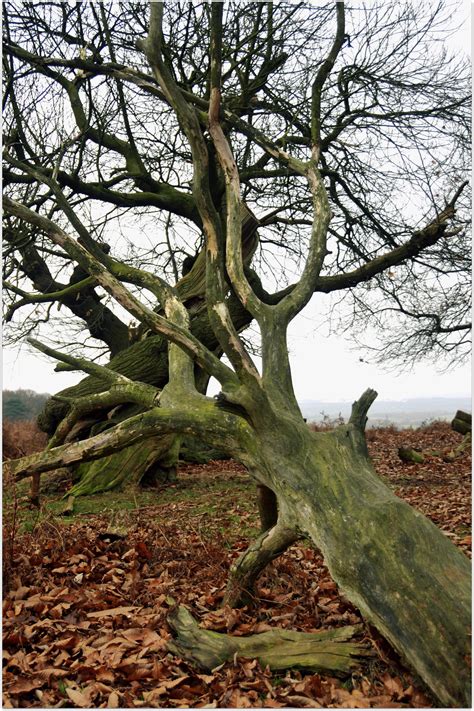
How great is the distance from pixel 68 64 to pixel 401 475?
801 cm

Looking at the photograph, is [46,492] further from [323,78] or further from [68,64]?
[323,78]

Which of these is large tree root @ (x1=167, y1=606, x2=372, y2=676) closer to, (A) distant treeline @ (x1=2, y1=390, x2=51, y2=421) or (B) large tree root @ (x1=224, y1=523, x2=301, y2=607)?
(B) large tree root @ (x1=224, y1=523, x2=301, y2=607)

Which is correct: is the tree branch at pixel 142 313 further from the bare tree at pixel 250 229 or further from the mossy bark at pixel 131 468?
the mossy bark at pixel 131 468

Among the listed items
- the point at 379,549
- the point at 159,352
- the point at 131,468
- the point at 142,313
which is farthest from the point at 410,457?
the point at 379,549

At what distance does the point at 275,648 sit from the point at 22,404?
16175 mm

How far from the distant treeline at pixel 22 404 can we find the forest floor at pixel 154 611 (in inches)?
424

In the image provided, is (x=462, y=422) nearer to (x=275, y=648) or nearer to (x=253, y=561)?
(x=253, y=561)

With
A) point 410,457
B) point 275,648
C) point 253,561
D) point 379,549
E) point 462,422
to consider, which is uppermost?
point 462,422

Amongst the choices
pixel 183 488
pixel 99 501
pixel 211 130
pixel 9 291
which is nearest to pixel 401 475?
pixel 183 488

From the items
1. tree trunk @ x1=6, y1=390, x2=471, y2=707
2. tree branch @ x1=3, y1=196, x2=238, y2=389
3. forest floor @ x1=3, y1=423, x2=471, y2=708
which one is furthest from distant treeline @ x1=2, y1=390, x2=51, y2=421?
tree trunk @ x1=6, y1=390, x2=471, y2=707

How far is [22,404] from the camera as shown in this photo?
18.4 meters

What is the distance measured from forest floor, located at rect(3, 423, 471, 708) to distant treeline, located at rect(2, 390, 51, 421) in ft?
35.3

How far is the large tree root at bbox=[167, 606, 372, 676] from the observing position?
11.7 feet

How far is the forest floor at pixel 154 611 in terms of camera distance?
3.34 metres
